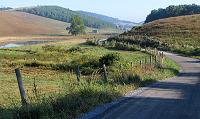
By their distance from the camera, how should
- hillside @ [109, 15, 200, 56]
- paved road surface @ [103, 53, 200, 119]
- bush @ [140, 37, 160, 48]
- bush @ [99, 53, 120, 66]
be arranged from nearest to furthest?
paved road surface @ [103, 53, 200, 119] < bush @ [99, 53, 120, 66] < hillside @ [109, 15, 200, 56] < bush @ [140, 37, 160, 48]

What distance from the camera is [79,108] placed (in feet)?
55.1

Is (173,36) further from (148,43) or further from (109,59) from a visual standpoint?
(109,59)

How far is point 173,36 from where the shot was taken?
11275 cm

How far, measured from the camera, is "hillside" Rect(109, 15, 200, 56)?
95750 millimetres

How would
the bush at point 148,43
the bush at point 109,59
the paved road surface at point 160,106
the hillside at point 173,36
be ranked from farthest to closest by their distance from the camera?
the bush at point 148,43
the hillside at point 173,36
the bush at point 109,59
the paved road surface at point 160,106

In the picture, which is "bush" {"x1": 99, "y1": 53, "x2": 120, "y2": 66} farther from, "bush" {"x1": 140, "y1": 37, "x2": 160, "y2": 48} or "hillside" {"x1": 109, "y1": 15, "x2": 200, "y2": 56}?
"bush" {"x1": 140, "y1": 37, "x2": 160, "y2": 48}

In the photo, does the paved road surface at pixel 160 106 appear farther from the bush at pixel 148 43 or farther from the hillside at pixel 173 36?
the bush at pixel 148 43

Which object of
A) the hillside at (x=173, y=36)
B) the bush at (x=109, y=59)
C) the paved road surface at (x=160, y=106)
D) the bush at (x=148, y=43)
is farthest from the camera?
the bush at (x=148, y=43)

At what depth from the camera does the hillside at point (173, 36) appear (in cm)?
9575

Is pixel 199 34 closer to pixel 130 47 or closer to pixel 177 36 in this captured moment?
pixel 177 36

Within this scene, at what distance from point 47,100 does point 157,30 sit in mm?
110024

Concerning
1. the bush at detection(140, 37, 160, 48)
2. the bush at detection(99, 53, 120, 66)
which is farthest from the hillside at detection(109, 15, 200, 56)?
the bush at detection(99, 53, 120, 66)

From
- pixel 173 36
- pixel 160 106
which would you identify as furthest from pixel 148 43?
pixel 160 106

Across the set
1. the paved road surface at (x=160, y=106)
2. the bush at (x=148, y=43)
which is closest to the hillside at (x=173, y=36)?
the bush at (x=148, y=43)
